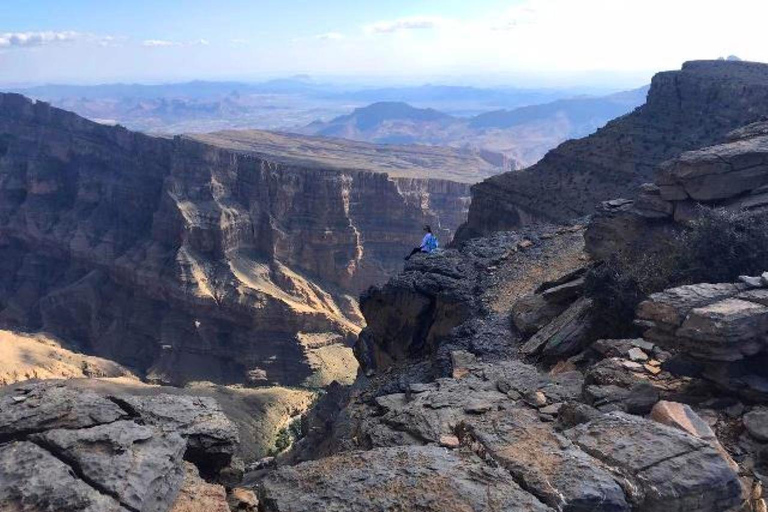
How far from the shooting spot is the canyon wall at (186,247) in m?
60.8

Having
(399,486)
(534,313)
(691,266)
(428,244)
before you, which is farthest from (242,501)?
(428,244)

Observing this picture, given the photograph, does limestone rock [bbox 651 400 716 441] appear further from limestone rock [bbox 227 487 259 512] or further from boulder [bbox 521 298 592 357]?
limestone rock [bbox 227 487 259 512]

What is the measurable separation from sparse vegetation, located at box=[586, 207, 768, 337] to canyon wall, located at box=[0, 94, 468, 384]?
4612cm

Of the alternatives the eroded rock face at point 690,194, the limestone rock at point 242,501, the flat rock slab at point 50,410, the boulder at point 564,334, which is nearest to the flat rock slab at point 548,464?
the limestone rock at point 242,501

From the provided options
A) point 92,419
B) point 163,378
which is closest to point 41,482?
point 92,419

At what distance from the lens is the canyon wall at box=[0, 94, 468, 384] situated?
60.8 metres

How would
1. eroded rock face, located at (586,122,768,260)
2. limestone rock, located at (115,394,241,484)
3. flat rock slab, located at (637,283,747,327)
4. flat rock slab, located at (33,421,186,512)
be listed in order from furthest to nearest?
1. eroded rock face, located at (586,122,768,260)
2. flat rock slab, located at (637,283,747,327)
3. limestone rock, located at (115,394,241,484)
4. flat rock slab, located at (33,421,186,512)

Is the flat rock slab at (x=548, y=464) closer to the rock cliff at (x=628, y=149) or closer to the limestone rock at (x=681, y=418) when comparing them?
the limestone rock at (x=681, y=418)

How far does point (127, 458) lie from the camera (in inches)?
301

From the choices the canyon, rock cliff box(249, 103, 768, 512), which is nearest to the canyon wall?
the canyon

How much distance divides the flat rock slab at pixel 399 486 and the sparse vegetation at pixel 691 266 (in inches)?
265

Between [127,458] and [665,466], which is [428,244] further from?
[127,458]

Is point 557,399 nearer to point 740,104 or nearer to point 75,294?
point 740,104

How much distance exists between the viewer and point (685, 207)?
653 inches
